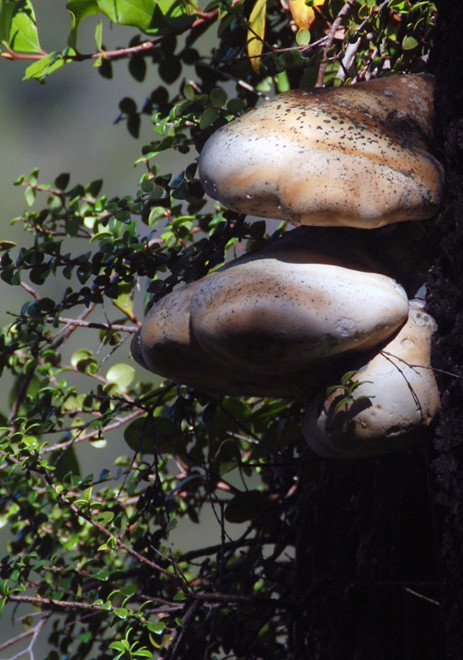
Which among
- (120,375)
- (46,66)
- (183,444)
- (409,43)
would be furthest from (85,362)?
(409,43)

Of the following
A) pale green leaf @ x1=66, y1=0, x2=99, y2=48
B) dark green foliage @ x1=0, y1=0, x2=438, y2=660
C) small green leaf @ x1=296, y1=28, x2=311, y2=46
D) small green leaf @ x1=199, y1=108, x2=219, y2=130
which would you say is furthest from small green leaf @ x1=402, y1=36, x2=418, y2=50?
pale green leaf @ x1=66, y1=0, x2=99, y2=48

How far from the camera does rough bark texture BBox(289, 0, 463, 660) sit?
2.11 feet

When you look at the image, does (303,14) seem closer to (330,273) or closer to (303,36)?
(303,36)

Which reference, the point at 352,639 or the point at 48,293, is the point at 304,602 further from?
the point at 48,293

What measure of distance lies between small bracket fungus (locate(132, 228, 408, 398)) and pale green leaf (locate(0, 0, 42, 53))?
0.45 metres

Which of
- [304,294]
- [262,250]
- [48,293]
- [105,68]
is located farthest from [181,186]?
[48,293]

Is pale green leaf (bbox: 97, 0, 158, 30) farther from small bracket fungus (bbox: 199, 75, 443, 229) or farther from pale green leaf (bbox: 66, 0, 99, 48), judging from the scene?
small bracket fungus (bbox: 199, 75, 443, 229)

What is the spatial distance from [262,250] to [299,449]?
411 millimetres

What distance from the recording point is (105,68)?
3.76 ft

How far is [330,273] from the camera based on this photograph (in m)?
0.65

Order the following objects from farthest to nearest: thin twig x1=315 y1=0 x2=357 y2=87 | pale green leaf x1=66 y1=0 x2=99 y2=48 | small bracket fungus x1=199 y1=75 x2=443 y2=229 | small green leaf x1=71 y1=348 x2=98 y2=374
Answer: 1. small green leaf x1=71 y1=348 x2=98 y2=374
2. pale green leaf x1=66 y1=0 x2=99 y2=48
3. thin twig x1=315 y1=0 x2=357 y2=87
4. small bracket fungus x1=199 y1=75 x2=443 y2=229

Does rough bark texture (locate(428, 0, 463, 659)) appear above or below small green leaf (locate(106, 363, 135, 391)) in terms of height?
above

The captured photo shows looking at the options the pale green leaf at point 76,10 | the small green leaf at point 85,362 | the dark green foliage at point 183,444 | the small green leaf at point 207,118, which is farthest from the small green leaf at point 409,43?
the small green leaf at point 85,362

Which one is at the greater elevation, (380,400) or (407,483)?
(380,400)
